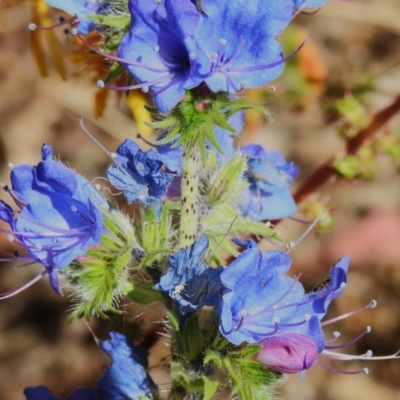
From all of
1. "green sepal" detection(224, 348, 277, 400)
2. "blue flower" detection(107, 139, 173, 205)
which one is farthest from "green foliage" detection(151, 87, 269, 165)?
"green sepal" detection(224, 348, 277, 400)

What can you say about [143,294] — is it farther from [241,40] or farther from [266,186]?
[241,40]

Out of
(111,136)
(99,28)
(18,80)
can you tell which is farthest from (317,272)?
(99,28)

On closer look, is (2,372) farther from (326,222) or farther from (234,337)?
(234,337)

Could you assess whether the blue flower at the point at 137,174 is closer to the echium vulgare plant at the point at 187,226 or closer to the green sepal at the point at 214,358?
the echium vulgare plant at the point at 187,226

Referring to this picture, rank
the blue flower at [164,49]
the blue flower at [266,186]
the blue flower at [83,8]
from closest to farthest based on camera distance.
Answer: the blue flower at [164,49] < the blue flower at [83,8] < the blue flower at [266,186]

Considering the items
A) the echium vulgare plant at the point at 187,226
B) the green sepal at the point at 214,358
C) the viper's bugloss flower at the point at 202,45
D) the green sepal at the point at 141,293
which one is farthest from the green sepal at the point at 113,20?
the green sepal at the point at 214,358
